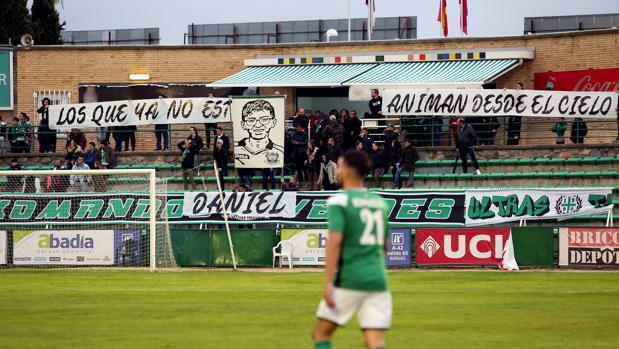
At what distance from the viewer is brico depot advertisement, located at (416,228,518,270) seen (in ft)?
101

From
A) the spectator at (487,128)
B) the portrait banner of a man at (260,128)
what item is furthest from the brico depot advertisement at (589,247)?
the spectator at (487,128)

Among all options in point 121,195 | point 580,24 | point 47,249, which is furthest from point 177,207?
point 580,24

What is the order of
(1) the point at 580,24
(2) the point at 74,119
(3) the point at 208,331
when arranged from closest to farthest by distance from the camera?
(3) the point at 208,331 → (2) the point at 74,119 → (1) the point at 580,24

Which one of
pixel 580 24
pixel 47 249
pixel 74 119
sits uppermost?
pixel 580 24

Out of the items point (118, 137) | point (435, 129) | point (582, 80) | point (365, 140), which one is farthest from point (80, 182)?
point (582, 80)

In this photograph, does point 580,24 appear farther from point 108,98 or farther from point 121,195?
point 121,195

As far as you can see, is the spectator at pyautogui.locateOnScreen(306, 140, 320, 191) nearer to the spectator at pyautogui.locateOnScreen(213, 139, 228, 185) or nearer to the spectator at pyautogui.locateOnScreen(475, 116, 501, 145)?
the spectator at pyautogui.locateOnScreen(213, 139, 228, 185)

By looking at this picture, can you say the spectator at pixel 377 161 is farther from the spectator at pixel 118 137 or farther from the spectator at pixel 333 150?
the spectator at pixel 118 137

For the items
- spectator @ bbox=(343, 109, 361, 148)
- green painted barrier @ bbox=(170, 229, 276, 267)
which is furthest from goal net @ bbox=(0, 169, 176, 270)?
spectator @ bbox=(343, 109, 361, 148)

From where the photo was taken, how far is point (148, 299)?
68.8 ft

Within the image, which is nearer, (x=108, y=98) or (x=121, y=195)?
(x=121, y=195)

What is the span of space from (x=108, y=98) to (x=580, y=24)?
21756 mm

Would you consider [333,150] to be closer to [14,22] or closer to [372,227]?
[372,227]

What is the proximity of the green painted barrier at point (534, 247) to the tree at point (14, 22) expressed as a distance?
4902 centimetres
